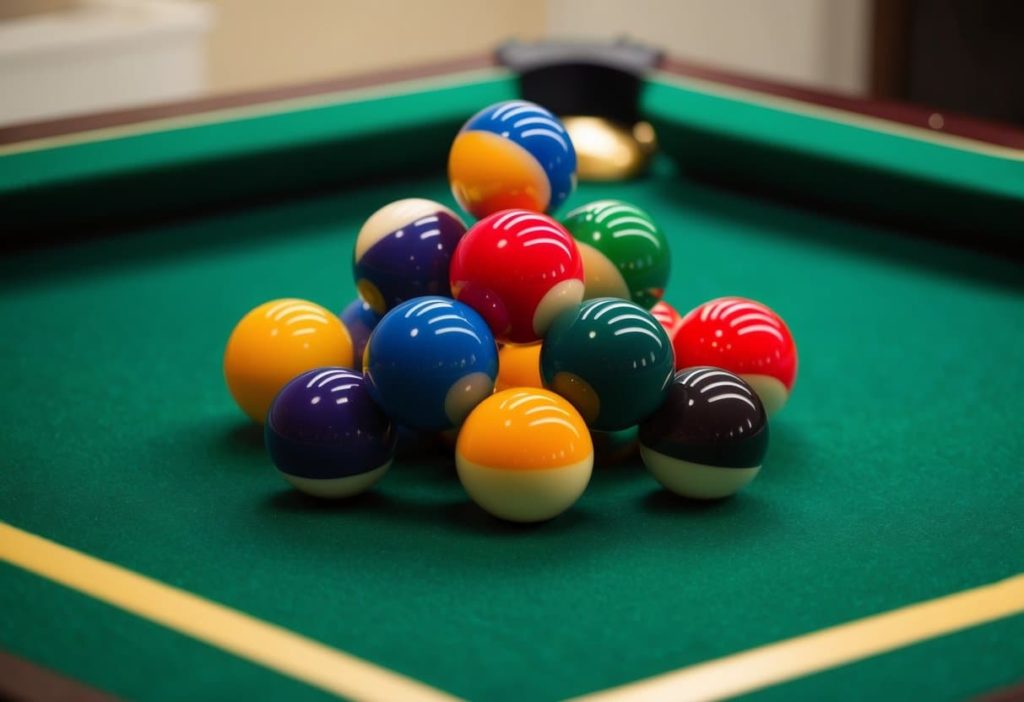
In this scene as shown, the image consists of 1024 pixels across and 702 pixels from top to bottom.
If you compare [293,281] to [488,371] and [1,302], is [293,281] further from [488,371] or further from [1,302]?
[488,371]

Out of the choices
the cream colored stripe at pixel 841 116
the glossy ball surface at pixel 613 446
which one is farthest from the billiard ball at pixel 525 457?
the cream colored stripe at pixel 841 116

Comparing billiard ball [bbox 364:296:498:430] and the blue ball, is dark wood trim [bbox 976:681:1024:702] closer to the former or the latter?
billiard ball [bbox 364:296:498:430]

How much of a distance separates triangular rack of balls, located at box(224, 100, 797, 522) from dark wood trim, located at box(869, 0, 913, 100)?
12.0 feet

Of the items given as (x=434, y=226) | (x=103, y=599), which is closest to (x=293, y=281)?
(x=434, y=226)

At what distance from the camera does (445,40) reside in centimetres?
642

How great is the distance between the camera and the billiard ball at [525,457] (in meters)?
2.00

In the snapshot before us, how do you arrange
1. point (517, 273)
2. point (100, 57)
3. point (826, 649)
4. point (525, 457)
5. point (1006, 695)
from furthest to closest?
point (100, 57), point (517, 273), point (525, 457), point (826, 649), point (1006, 695)

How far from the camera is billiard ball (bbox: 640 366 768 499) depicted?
6.81ft

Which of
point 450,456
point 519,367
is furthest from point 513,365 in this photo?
point 450,456

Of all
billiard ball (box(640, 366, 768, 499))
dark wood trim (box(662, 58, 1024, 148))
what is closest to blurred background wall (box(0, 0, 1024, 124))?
dark wood trim (box(662, 58, 1024, 148))

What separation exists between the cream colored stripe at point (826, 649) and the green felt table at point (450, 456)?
0.03 m

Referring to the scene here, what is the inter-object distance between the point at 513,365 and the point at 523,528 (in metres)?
0.35

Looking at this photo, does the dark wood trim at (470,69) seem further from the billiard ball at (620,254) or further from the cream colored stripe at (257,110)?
the billiard ball at (620,254)

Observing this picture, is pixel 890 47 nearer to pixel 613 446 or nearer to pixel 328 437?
pixel 613 446
